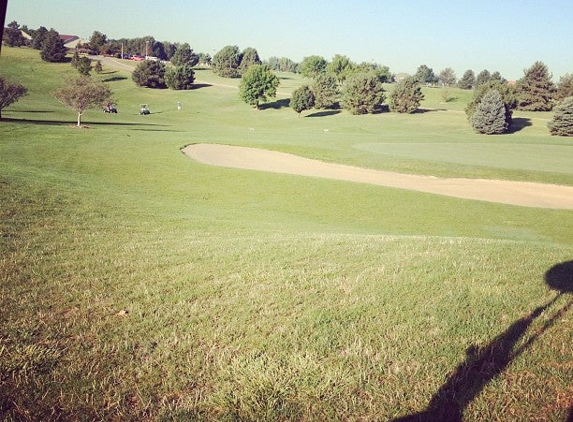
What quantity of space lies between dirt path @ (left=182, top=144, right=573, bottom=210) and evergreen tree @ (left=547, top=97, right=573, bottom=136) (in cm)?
4159

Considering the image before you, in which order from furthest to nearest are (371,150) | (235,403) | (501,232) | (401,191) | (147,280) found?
(371,150) < (401,191) < (501,232) < (147,280) < (235,403)

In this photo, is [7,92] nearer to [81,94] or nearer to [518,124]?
[81,94]

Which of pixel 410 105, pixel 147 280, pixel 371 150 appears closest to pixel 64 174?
pixel 147 280

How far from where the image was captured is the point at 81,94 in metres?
43.3

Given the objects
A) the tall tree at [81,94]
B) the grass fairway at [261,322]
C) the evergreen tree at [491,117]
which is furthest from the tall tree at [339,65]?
the grass fairway at [261,322]

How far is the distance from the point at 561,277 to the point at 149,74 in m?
112

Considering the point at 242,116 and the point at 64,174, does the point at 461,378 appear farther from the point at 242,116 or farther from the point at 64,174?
the point at 242,116

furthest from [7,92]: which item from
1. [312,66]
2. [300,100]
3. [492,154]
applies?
[312,66]

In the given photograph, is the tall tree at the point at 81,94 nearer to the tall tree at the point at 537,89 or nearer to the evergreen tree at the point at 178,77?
the evergreen tree at the point at 178,77

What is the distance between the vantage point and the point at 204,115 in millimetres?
83500

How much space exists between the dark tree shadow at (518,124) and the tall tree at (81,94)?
63.7 meters

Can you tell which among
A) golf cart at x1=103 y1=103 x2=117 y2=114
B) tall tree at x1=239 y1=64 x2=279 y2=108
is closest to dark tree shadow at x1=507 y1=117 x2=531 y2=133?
tall tree at x1=239 y1=64 x2=279 y2=108

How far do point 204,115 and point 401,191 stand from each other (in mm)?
66911

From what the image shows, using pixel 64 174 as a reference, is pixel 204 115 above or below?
above
